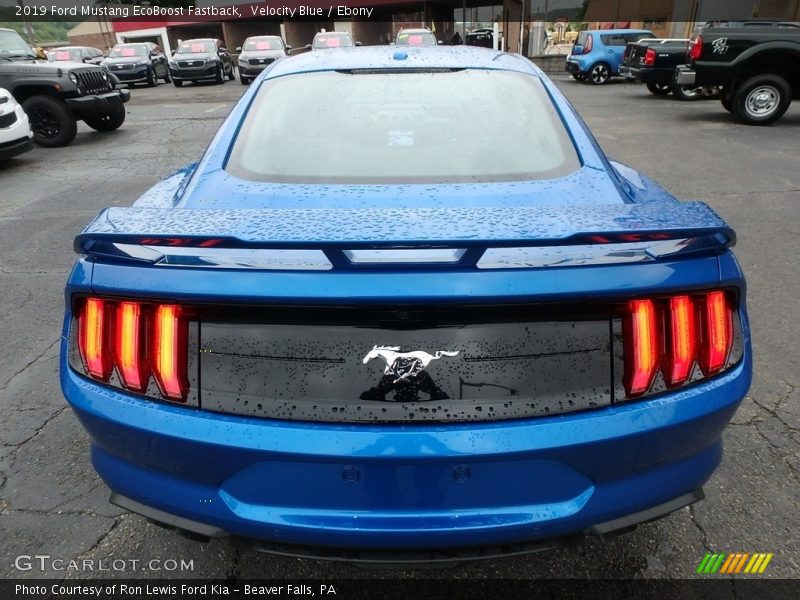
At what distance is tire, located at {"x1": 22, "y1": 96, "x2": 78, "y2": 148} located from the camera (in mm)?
9539

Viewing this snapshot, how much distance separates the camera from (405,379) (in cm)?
137

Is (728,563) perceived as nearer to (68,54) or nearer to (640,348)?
(640,348)

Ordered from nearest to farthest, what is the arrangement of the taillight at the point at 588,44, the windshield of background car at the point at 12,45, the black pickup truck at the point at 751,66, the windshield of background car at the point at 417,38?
the black pickup truck at the point at 751,66
the windshield of background car at the point at 12,45
the taillight at the point at 588,44
the windshield of background car at the point at 417,38

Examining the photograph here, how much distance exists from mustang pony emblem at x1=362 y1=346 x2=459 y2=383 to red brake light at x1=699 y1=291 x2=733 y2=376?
66 cm

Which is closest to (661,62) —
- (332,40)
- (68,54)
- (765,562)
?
(332,40)

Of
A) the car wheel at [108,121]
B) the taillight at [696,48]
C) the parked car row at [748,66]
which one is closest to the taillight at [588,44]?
the parked car row at [748,66]

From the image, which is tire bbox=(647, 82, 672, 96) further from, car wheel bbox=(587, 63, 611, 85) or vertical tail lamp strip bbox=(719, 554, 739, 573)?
vertical tail lamp strip bbox=(719, 554, 739, 573)

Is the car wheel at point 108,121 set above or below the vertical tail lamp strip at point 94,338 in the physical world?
below

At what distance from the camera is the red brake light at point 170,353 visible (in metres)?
1.42

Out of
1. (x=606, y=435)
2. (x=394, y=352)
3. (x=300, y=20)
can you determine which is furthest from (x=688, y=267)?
(x=300, y=20)

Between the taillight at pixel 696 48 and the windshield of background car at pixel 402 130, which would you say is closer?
the windshield of background car at pixel 402 130

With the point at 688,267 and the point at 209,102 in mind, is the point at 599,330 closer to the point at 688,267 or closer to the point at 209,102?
the point at 688,267

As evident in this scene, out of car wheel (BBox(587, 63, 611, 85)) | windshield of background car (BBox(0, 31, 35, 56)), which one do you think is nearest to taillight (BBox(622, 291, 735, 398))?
windshield of background car (BBox(0, 31, 35, 56))

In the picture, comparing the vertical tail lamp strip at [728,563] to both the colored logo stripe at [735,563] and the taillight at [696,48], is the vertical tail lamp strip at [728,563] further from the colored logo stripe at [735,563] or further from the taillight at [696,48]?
the taillight at [696,48]
